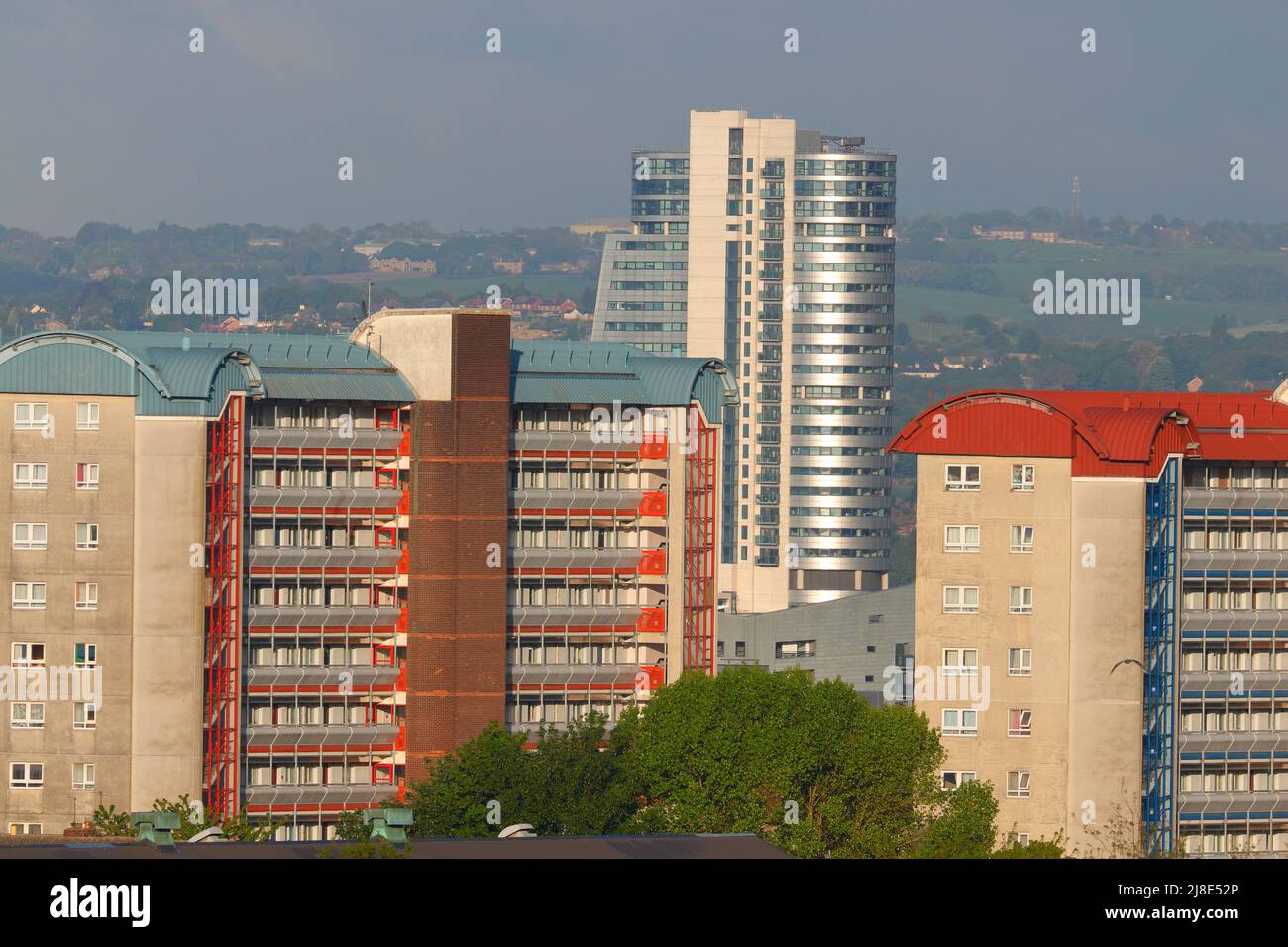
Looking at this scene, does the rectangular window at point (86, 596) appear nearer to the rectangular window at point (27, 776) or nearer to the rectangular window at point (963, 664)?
the rectangular window at point (27, 776)

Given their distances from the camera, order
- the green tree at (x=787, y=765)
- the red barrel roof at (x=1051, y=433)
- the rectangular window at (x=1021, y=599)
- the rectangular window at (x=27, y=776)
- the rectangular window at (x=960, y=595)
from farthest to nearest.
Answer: the rectangular window at (x=27, y=776) → the red barrel roof at (x=1051, y=433) → the rectangular window at (x=960, y=595) → the rectangular window at (x=1021, y=599) → the green tree at (x=787, y=765)

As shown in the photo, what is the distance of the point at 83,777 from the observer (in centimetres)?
13450

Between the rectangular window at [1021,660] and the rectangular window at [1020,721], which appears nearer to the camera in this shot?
the rectangular window at [1020,721]

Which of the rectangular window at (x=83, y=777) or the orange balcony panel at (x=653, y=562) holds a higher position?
the orange balcony panel at (x=653, y=562)

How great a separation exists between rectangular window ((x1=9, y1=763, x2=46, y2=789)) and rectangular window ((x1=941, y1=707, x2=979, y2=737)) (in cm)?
4624

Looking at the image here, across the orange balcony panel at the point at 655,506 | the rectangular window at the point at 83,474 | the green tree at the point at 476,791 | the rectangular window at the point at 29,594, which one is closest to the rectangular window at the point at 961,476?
the orange balcony panel at the point at 655,506

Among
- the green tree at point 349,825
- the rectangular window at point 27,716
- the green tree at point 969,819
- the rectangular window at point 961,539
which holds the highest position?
the rectangular window at point 961,539

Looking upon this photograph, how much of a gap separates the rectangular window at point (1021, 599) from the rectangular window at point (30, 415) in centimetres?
5025

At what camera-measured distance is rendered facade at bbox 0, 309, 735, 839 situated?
443ft

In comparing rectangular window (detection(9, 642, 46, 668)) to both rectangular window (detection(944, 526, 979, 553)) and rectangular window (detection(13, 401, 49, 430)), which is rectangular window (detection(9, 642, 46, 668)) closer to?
rectangular window (detection(13, 401, 49, 430))

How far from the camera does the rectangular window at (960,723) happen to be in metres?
128

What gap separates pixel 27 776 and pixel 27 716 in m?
3.09

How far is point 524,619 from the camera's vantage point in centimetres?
14275

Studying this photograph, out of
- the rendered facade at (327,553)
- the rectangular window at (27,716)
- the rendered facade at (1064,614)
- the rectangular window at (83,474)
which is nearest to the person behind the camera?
the rendered facade at (1064,614)
